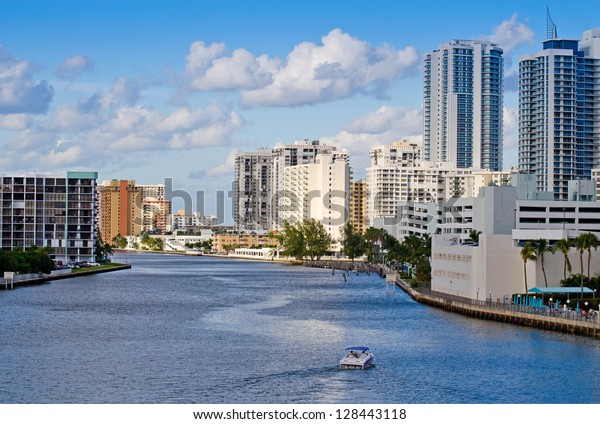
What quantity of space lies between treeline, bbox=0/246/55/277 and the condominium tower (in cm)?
8019

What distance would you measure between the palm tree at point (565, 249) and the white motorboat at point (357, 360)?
1908 centimetres

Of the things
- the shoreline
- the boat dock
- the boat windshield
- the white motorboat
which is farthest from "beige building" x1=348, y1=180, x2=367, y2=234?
the white motorboat

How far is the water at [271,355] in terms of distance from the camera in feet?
99.9

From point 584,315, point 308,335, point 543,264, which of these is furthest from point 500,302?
point 308,335

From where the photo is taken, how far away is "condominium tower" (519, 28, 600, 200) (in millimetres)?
146000

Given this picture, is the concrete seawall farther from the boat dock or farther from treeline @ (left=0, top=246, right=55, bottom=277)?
the boat dock

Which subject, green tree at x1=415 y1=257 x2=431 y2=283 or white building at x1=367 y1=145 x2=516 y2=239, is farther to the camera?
white building at x1=367 y1=145 x2=516 y2=239

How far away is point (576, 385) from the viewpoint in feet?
103

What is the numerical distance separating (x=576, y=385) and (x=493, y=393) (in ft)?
9.13

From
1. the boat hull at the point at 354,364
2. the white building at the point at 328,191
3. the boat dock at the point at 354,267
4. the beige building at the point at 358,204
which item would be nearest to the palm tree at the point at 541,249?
the boat hull at the point at 354,364

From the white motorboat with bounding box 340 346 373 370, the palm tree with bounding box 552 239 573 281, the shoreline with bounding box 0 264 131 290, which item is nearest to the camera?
the white motorboat with bounding box 340 346 373 370

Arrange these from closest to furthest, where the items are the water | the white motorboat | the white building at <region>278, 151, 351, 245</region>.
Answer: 1. the water
2. the white motorboat
3. the white building at <region>278, 151, 351, 245</region>

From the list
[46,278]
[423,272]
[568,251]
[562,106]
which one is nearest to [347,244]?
[562,106]

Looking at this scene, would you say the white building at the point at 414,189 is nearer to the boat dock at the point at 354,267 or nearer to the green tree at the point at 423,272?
the boat dock at the point at 354,267
